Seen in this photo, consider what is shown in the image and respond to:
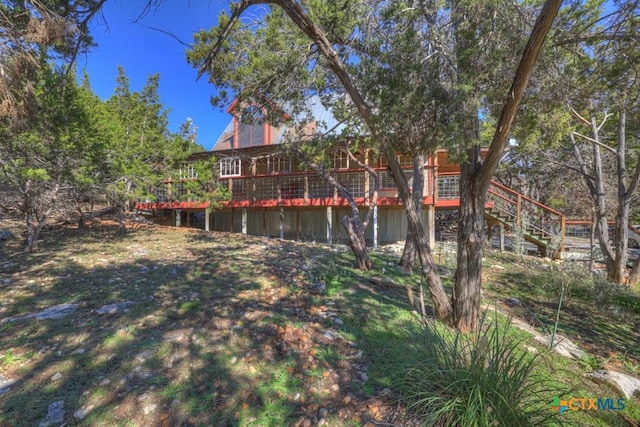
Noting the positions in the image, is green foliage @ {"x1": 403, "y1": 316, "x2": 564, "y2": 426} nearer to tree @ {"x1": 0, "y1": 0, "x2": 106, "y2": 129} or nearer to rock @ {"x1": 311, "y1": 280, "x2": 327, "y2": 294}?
rock @ {"x1": 311, "y1": 280, "x2": 327, "y2": 294}

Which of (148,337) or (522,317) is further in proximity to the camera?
(522,317)

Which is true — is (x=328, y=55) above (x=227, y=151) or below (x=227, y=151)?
below

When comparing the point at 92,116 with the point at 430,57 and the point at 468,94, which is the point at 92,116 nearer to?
the point at 430,57

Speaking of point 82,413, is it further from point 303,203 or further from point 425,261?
point 303,203

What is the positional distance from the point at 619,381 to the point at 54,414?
439cm

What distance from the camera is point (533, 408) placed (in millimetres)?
2002

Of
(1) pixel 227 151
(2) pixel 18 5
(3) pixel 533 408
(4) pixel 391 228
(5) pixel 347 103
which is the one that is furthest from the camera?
(1) pixel 227 151

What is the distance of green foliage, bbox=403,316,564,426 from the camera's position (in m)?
1.88

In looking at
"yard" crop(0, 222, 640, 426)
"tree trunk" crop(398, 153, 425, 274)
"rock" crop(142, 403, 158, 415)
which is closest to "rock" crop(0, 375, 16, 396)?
"yard" crop(0, 222, 640, 426)

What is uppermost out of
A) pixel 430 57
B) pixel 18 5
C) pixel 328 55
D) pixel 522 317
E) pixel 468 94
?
pixel 18 5

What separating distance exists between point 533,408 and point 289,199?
35.0 ft

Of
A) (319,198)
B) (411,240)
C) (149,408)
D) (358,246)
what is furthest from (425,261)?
(319,198)

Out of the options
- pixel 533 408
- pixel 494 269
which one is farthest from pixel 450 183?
pixel 533 408

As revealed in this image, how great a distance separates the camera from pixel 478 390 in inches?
75.7
